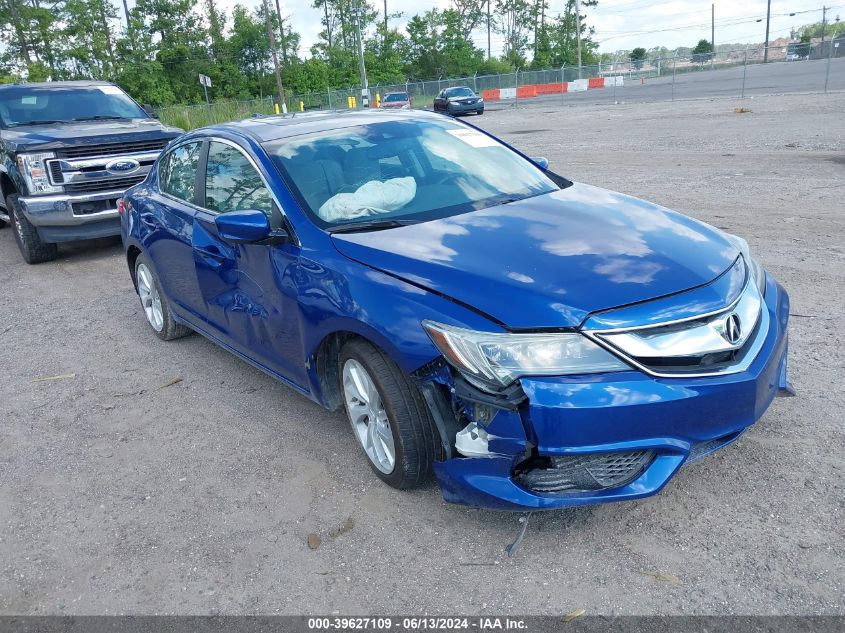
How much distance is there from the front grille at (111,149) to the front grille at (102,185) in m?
0.31

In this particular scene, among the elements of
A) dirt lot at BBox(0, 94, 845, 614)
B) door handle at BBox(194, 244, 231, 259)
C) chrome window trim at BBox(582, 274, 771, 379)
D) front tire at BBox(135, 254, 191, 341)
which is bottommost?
dirt lot at BBox(0, 94, 845, 614)

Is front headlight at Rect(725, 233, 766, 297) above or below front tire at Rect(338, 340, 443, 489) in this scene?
above

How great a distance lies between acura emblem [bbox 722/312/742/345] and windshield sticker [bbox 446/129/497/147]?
7.15ft

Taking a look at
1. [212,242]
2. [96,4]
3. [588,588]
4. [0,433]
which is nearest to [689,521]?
[588,588]

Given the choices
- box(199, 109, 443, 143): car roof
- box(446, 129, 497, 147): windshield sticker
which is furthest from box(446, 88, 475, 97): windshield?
box(446, 129, 497, 147): windshield sticker

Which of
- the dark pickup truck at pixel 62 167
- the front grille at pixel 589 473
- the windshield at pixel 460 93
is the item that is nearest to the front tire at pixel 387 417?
the front grille at pixel 589 473

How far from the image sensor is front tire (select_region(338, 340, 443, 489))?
3.02 m

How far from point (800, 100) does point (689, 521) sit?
81.6 feet

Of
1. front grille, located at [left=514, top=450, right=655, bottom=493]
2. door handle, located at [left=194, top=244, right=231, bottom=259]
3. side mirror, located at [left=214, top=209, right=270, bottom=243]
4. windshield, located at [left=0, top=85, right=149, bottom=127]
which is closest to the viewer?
front grille, located at [left=514, top=450, right=655, bottom=493]

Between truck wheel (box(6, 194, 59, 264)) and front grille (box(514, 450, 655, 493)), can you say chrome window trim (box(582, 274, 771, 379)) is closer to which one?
front grille (box(514, 450, 655, 493))

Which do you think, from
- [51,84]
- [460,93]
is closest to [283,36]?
[460,93]

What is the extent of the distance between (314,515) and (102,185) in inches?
260

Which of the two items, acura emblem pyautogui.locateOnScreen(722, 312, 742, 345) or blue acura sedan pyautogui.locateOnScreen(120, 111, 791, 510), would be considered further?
acura emblem pyautogui.locateOnScreen(722, 312, 742, 345)

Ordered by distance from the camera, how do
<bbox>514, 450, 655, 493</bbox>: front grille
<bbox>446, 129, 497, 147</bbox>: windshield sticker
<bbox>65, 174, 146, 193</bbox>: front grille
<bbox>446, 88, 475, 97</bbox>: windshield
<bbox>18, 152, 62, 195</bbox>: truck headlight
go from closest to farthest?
<bbox>514, 450, 655, 493</bbox>: front grille, <bbox>446, 129, 497, 147</bbox>: windshield sticker, <bbox>18, 152, 62, 195</bbox>: truck headlight, <bbox>65, 174, 146, 193</bbox>: front grille, <bbox>446, 88, 475, 97</bbox>: windshield
